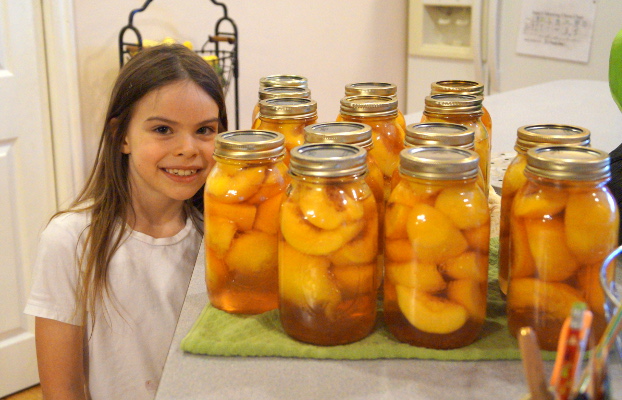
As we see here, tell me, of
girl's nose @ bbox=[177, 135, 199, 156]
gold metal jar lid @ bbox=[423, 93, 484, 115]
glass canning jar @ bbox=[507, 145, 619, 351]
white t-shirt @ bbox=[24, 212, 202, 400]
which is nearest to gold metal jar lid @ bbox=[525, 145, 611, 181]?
glass canning jar @ bbox=[507, 145, 619, 351]

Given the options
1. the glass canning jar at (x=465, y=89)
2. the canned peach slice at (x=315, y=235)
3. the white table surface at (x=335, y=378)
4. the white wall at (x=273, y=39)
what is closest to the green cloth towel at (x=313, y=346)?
the white table surface at (x=335, y=378)

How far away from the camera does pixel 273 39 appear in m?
2.93

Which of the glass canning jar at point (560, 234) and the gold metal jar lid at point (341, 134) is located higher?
the gold metal jar lid at point (341, 134)

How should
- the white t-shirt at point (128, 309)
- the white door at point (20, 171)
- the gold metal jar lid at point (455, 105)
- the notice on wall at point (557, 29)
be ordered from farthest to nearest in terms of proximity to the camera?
the notice on wall at point (557, 29)
the white door at point (20, 171)
the white t-shirt at point (128, 309)
the gold metal jar lid at point (455, 105)

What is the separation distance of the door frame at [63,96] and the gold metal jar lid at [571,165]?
1821 mm

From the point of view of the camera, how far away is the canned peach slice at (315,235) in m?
0.65

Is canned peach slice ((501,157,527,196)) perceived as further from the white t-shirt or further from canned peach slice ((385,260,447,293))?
the white t-shirt

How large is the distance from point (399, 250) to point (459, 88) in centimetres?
38

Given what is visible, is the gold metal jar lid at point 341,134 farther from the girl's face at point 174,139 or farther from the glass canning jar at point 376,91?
the girl's face at point 174,139

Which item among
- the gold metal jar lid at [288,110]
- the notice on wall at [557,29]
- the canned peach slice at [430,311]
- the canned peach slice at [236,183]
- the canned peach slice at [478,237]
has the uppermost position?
the notice on wall at [557,29]

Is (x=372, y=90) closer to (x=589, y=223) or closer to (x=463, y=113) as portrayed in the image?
(x=463, y=113)

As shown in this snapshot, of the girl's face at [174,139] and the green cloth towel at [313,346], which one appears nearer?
the green cloth towel at [313,346]

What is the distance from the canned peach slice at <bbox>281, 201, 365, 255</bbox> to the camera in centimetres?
65

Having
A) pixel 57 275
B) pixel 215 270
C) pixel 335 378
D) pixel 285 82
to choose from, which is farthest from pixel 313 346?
pixel 57 275
